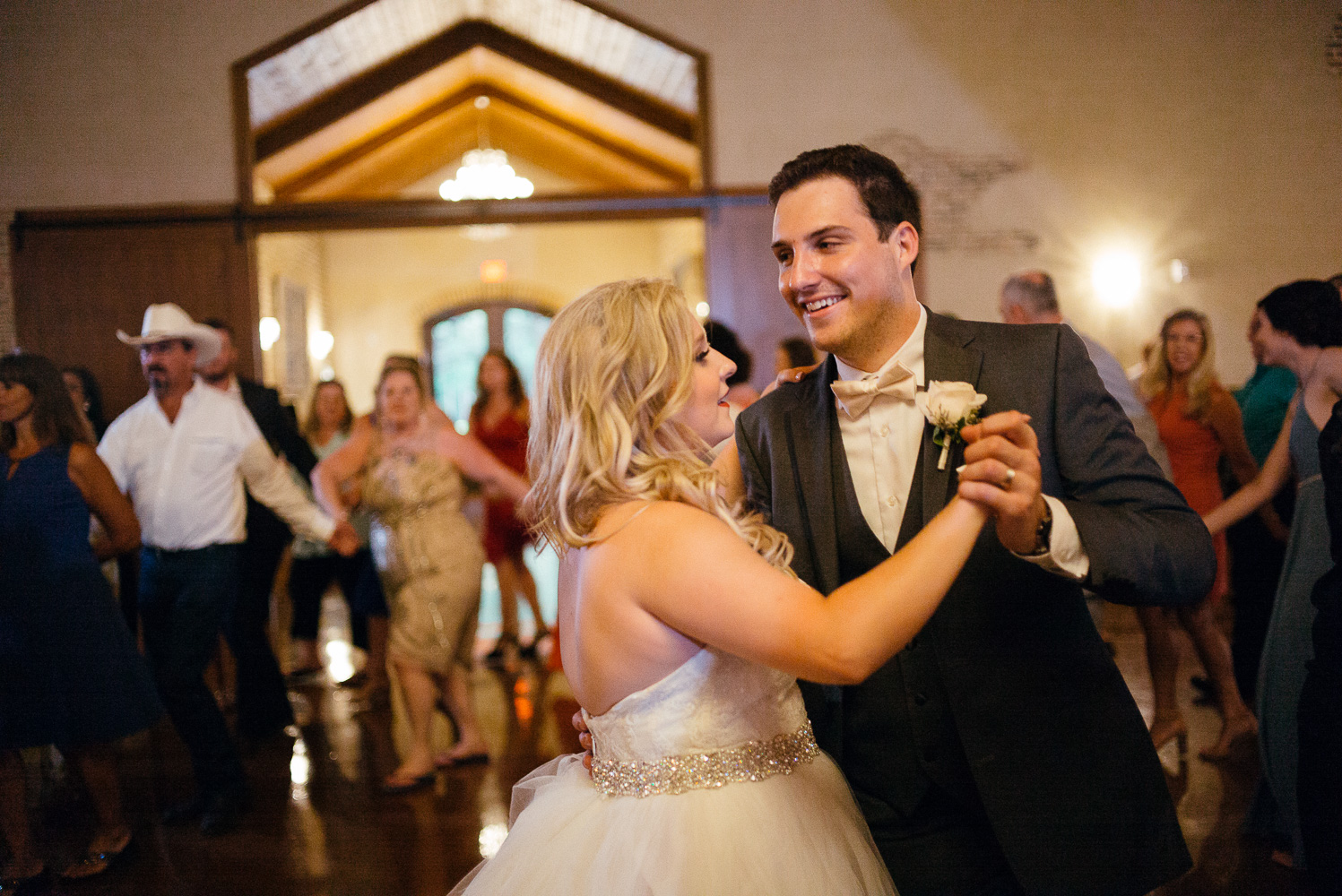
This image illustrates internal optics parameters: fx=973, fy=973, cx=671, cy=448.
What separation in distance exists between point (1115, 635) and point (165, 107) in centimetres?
750

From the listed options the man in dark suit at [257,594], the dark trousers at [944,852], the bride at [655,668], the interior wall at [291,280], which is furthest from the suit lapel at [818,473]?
the interior wall at [291,280]

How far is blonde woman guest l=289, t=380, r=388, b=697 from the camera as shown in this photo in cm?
561

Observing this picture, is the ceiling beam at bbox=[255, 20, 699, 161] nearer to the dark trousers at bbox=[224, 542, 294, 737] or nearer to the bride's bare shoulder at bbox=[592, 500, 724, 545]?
the dark trousers at bbox=[224, 542, 294, 737]

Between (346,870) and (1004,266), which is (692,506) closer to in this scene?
(346,870)

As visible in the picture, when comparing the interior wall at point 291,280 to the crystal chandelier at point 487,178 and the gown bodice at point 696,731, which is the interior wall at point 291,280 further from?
the gown bodice at point 696,731

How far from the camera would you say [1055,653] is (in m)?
1.57

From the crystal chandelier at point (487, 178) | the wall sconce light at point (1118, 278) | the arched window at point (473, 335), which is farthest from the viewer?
the arched window at point (473, 335)

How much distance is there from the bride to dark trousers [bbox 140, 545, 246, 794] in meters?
2.64

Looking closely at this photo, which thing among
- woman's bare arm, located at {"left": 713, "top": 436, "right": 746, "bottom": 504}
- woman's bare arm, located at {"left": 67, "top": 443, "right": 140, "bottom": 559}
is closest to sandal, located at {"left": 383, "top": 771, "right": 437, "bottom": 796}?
woman's bare arm, located at {"left": 67, "top": 443, "right": 140, "bottom": 559}

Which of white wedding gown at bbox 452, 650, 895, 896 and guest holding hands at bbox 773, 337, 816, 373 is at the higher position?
guest holding hands at bbox 773, 337, 816, 373

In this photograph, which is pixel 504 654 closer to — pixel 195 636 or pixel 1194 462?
pixel 195 636

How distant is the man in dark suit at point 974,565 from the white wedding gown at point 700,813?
0.46 ft

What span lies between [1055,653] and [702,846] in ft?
2.11

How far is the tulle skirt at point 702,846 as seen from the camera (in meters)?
1.44
